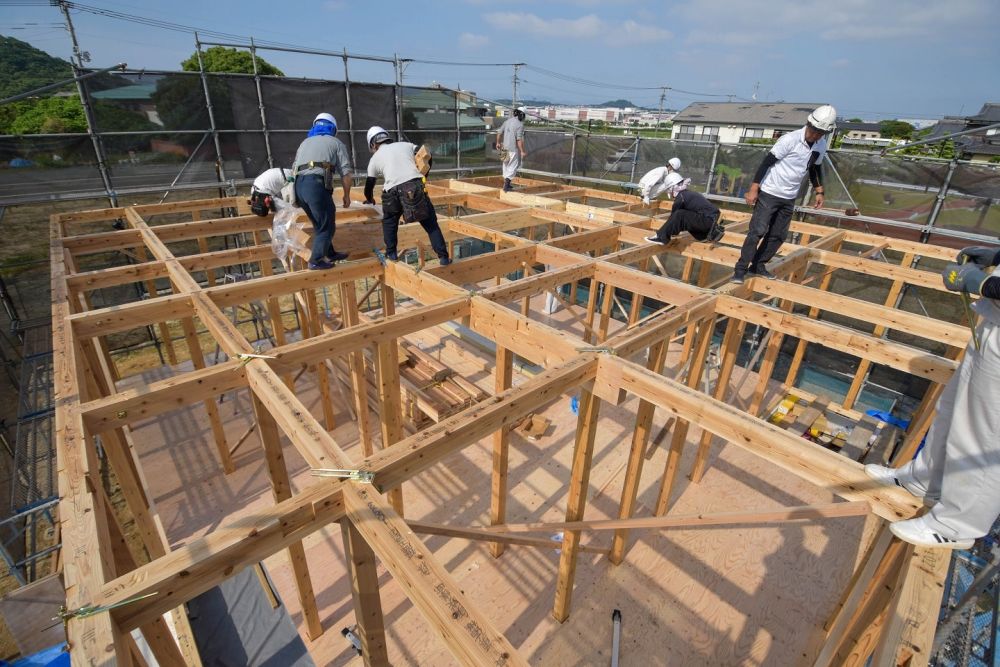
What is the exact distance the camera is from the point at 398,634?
14.0ft

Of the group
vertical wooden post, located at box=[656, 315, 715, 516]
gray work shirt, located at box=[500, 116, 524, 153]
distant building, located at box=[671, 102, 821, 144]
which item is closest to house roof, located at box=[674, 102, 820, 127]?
distant building, located at box=[671, 102, 821, 144]

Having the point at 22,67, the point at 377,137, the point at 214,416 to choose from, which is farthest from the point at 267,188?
the point at 22,67

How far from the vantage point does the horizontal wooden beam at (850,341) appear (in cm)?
371

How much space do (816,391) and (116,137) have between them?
47.4 ft

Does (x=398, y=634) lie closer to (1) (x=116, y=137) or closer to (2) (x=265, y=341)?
(2) (x=265, y=341)

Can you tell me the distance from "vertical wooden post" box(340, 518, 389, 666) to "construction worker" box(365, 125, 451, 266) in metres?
3.38

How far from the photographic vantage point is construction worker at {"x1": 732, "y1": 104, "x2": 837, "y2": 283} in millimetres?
4746

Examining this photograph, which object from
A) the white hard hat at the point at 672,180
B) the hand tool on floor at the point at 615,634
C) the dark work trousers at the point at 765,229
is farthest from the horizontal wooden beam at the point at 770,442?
the white hard hat at the point at 672,180

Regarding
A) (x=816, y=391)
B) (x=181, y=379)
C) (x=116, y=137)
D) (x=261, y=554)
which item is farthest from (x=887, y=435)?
(x=116, y=137)

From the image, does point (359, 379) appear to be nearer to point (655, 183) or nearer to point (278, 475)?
point (278, 475)

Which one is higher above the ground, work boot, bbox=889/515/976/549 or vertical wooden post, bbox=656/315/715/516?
work boot, bbox=889/515/976/549

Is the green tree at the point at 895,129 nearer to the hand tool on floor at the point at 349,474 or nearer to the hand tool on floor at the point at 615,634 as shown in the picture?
the hand tool on floor at the point at 615,634

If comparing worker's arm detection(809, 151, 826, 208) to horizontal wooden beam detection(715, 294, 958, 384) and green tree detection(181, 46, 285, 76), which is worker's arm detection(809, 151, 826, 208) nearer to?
horizontal wooden beam detection(715, 294, 958, 384)

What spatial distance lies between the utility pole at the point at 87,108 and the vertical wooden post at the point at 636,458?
11066 millimetres
